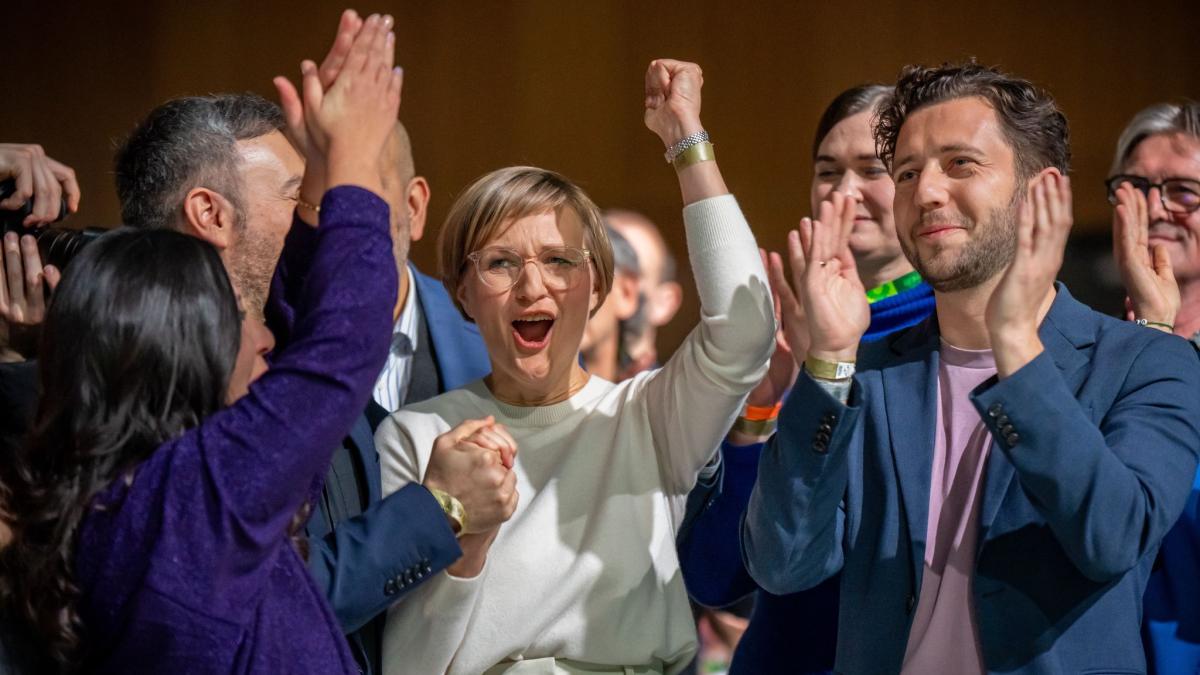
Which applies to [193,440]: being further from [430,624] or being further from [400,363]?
[400,363]

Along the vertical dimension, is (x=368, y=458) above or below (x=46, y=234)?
below

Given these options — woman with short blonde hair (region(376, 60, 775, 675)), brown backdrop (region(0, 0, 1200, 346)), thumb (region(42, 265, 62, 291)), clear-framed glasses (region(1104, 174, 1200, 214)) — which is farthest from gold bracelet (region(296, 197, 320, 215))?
brown backdrop (region(0, 0, 1200, 346))

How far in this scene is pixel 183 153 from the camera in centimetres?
240

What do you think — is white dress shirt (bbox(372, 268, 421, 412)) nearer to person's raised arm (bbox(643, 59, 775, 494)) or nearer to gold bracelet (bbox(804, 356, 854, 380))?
person's raised arm (bbox(643, 59, 775, 494))

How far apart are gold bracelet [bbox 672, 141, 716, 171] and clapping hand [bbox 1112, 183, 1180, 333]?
2.72 ft

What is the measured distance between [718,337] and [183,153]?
1064 millimetres

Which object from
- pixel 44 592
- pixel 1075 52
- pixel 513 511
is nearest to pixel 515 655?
pixel 513 511

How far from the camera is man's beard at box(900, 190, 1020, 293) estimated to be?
1.96 m

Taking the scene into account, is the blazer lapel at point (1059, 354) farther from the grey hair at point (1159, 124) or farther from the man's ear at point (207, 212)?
the man's ear at point (207, 212)

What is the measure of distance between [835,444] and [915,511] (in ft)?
0.60

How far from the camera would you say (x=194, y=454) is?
142cm

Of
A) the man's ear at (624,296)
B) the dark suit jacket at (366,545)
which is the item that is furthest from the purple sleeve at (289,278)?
the man's ear at (624,296)

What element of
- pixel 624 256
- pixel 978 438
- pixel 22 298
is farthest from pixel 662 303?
pixel 22 298

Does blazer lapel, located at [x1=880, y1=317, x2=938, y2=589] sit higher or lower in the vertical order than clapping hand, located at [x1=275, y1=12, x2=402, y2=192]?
lower
